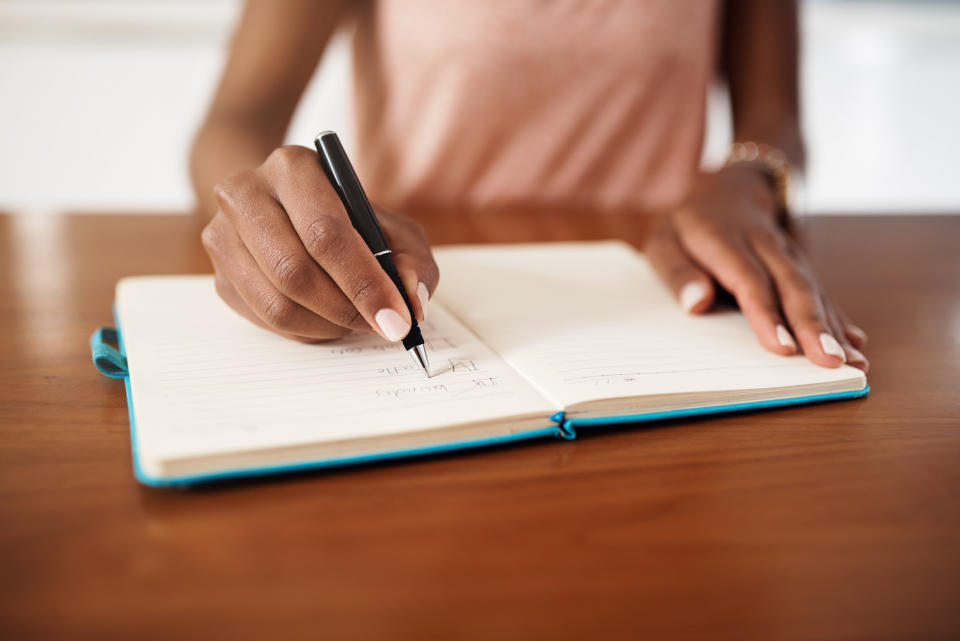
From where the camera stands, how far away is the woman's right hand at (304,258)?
1.55 feet

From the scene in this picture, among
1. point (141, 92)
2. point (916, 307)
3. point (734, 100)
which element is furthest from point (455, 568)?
point (141, 92)

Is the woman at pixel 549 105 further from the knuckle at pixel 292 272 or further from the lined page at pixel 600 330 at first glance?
the knuckle at pixel 292 272

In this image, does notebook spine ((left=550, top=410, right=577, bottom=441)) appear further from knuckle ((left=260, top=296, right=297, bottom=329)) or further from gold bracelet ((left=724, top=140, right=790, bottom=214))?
gold bracelet ((left=724, top=140, right=790, bottom=214))

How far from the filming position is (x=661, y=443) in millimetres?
430

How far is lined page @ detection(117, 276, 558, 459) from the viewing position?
39cm

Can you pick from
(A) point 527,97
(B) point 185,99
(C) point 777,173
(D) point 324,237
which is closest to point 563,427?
(D) point 324,237

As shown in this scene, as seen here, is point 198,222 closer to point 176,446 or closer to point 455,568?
point 176,446

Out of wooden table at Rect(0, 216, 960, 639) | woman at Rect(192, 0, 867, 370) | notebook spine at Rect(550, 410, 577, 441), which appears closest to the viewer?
wooden table at Rect(0, 216, 960, 639)

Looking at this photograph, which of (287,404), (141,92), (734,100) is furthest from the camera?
(141,92)

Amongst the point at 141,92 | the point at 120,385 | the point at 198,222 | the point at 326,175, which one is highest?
the point at 326,175

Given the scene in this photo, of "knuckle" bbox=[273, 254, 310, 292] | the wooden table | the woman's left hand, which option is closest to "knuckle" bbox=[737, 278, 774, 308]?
the woman's left hand

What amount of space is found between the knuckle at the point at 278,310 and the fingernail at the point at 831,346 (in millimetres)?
345

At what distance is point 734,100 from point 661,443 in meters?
1.01

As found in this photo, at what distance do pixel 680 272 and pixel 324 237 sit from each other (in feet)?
1.03
